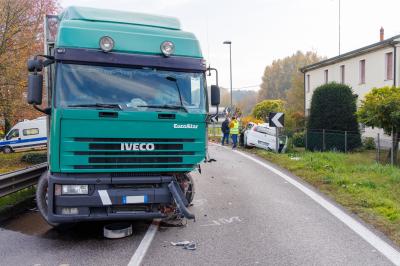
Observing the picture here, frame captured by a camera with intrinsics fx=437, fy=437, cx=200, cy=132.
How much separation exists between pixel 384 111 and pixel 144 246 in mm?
13708

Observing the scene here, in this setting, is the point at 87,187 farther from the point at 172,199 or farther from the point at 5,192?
the point at 5,192

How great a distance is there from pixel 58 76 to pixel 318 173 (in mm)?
8250

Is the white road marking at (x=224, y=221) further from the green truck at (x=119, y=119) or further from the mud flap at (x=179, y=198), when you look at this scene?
the mud flap at (x=179, y=198)

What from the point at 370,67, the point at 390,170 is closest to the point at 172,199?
the point at 390,170

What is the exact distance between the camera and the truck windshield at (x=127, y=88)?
6.05 m

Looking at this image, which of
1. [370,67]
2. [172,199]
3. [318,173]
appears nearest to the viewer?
[172,199]

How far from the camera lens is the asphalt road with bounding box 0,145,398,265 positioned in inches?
212

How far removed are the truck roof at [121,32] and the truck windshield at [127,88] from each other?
12.7 inches

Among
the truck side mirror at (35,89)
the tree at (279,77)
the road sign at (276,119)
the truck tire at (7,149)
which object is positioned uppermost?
the tree at (279,77)

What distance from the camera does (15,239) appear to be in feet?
20.9

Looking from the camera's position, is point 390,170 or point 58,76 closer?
point 58,76

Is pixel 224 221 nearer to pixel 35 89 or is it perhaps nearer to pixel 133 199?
pixel 133 199

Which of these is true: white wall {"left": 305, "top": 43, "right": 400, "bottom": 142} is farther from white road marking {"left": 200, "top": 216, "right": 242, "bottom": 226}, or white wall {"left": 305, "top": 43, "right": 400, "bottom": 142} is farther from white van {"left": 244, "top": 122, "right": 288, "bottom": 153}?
white road marking {"left": 200, "top": 216, "right": 242, "bottom": 226}

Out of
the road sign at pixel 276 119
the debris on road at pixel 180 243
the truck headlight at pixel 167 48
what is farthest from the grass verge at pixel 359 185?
the truck headlight at pixel 167 48
